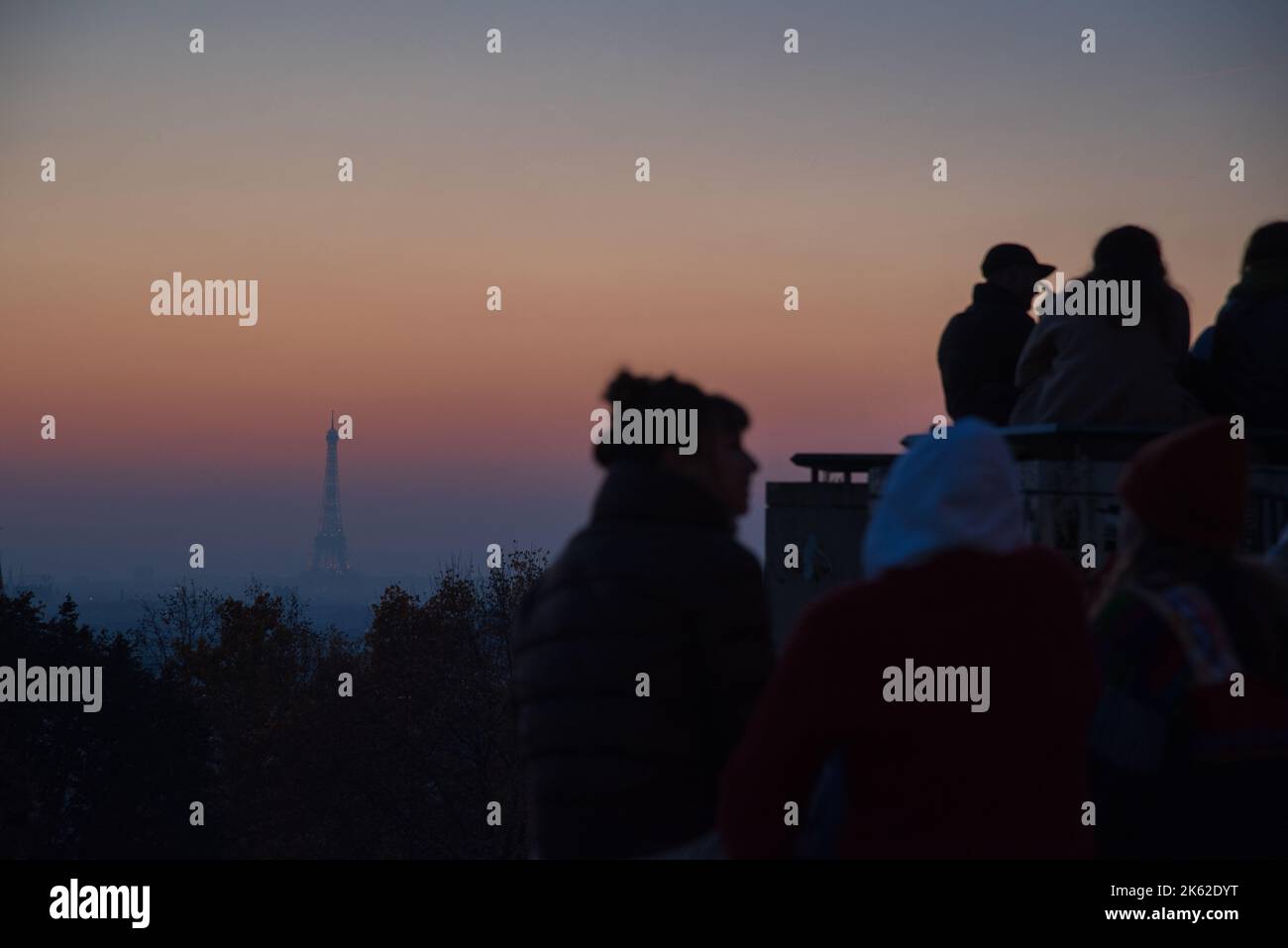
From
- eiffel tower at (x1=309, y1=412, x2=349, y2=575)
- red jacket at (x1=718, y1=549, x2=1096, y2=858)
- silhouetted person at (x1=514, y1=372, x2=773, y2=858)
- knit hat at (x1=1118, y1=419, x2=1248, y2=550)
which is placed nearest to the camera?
red jacket at (x1=718, y1=549, x2=1096, y2=858)

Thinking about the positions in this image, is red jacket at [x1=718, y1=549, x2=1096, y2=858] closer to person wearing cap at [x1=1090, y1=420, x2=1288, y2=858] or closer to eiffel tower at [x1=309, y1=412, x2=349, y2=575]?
person wearing cap at [x1=1090, y1=420, x2=1288, y2=858]

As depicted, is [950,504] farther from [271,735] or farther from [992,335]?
[271,735]

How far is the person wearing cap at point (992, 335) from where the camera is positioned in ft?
27.0

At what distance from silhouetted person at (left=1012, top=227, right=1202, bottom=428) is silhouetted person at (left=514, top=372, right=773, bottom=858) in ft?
11.4

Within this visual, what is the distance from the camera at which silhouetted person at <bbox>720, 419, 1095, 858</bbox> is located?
3.12m

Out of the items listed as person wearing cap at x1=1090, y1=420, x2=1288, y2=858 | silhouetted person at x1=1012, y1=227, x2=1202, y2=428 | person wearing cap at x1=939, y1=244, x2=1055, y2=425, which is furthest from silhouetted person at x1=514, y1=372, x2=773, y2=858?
person wearing cap at x1=939, y1=244, x2=1055, y2=425

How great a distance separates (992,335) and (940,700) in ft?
17.8

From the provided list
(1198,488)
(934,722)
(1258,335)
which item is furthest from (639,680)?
A: (1258,335)

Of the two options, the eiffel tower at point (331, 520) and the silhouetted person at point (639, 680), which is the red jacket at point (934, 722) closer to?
the silhouetted person at point (639, 680)

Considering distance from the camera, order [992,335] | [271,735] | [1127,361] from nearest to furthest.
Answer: [1127,361] → [992,335] → [271,735]

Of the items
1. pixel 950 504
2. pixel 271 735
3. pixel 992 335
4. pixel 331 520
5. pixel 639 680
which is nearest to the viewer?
pixel 950 504

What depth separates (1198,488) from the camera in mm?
3479

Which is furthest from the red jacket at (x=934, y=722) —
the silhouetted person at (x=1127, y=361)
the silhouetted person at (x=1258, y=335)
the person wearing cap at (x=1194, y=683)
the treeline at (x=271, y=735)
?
the treeline at (x=271, y=735)
